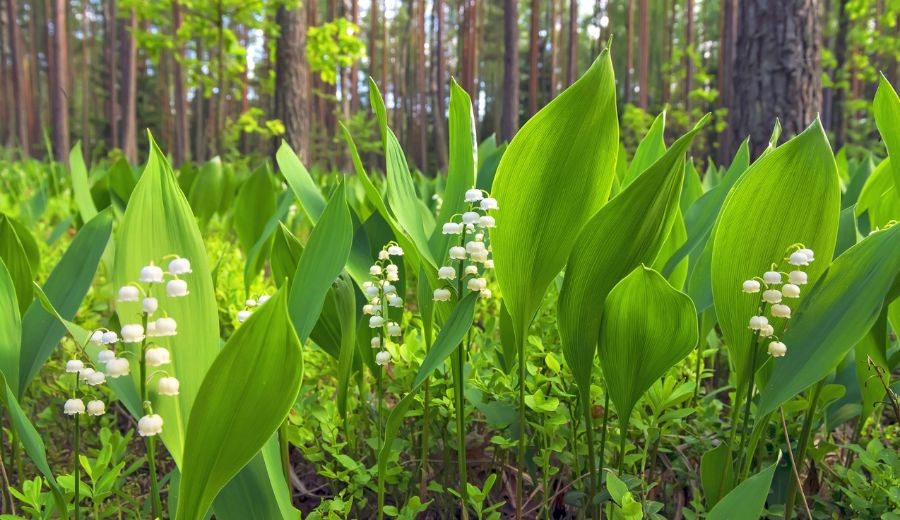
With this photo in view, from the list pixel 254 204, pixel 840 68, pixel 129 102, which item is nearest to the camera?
pixel 254 204

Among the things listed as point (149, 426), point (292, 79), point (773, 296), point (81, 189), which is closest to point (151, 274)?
point (149, 426)

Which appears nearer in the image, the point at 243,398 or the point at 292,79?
the point at 243,398

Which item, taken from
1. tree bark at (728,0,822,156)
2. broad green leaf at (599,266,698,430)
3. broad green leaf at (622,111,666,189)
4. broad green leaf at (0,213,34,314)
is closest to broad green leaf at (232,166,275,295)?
broad green leaf at (0,213,34,314)

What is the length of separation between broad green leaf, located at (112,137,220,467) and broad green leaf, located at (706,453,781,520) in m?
0.63

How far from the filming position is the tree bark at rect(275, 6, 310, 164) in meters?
6.77

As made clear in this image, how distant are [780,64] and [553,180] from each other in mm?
3337

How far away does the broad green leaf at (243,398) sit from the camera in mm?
630

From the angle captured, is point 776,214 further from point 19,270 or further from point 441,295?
point 19,270

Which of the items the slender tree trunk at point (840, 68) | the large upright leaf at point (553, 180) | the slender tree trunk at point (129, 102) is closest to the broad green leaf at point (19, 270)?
the large upright leaf at point (553, 180)

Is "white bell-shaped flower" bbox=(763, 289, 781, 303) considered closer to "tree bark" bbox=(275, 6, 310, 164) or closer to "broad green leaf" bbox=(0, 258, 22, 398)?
"broad green leaf" bbox=(0, 258, 22, 398)

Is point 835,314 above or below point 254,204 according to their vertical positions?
above

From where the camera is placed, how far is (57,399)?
178cm

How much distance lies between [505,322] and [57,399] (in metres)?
1.31

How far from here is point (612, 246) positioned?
0.87 m
